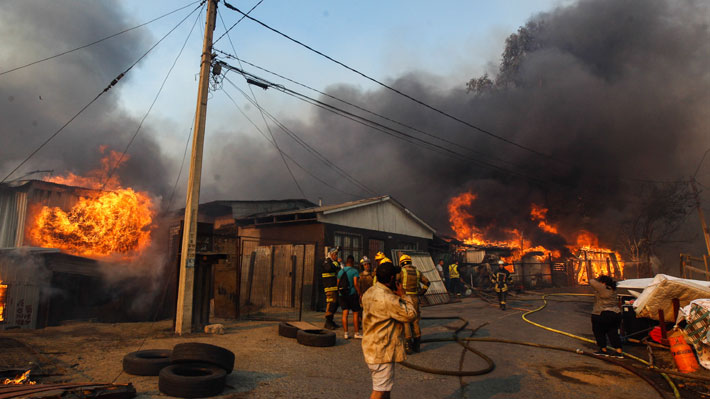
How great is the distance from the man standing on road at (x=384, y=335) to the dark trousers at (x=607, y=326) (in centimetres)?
555

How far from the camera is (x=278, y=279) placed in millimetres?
14070

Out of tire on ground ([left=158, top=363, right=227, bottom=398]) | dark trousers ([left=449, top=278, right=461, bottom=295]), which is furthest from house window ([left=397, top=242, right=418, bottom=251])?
tire on ground ([left=158, top=363, right=227, bottom=398])

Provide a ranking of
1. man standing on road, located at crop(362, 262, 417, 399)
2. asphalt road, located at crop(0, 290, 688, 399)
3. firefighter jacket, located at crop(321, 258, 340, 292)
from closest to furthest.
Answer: man standing on road, located at crop(362, 262, 417, 399), asphalt road, located at crop(0, 290, 688, 399), firefighter jacket, located at crop(321, 258, 340, 292)

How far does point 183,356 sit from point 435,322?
298 inches

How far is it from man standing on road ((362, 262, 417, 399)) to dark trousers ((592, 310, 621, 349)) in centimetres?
555

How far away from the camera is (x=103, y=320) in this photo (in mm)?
10992

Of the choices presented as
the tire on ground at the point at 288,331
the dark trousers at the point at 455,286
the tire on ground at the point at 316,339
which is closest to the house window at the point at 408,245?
the dark trousers at the point at 455,286

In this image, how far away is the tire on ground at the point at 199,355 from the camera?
4.81 metres

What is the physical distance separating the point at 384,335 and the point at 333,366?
2.97m

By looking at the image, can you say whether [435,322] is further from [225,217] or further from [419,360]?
[225,217]

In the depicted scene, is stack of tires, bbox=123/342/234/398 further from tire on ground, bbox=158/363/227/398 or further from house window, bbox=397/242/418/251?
house window, bbox=397/242/418/251

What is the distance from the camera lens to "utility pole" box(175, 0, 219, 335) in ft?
27.4

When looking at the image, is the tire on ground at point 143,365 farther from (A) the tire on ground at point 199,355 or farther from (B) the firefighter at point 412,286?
(B) the firefighter at point 412,286

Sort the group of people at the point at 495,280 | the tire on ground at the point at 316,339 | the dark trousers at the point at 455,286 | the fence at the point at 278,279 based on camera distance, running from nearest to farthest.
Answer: the tire on ground at the point at 316,339, the fence at the point at 278,279, the group of people at the point at 495,280, the dark trousers at the point at 455,286
